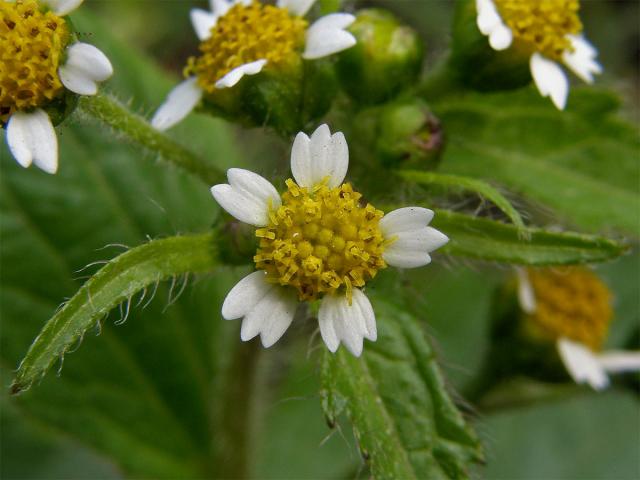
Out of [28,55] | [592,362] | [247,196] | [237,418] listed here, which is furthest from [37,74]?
[592,362]

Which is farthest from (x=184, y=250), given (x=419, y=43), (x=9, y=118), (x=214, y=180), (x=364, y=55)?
(x=419, y=43)

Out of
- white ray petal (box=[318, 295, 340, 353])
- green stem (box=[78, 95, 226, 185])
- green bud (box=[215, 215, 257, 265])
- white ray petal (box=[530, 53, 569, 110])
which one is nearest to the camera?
white ray petal (box=[318, 295, 340, 353])

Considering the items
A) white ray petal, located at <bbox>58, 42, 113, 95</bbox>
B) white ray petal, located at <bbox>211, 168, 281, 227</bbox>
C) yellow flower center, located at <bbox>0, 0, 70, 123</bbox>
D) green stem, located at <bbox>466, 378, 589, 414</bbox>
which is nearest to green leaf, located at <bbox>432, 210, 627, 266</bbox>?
white ray petal, located at <bbox>211, 168, 281, 227</bbox>

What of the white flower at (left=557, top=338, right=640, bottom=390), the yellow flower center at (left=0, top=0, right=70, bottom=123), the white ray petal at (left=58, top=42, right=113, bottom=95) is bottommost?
the white flower at (left=557, top=338, right=640, bottom=390)

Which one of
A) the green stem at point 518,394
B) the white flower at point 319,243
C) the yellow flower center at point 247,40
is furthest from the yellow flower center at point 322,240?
the green stem at point 518,394

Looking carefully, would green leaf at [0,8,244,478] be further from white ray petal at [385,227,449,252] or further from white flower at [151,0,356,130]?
white ray petal at [385,227,449,252]

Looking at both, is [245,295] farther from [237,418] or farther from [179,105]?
[237,418]
